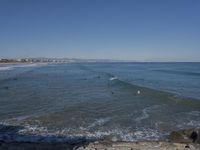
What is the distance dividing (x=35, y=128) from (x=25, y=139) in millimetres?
1995

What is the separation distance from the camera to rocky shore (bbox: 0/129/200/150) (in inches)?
348

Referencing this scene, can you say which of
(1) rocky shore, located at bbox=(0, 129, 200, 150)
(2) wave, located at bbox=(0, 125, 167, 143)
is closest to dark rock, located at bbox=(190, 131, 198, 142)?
(1) rocky shore, located at bbox=(0, 129, 200, 150)

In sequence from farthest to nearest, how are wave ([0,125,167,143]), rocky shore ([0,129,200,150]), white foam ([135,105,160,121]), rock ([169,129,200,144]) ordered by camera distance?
white foam ([135,105,160,121]) < wave ([0,125,167,143]) < rock ([169,129,200,144]) < rocky shore ([0,129,200,150])

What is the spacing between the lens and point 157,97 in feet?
84.5

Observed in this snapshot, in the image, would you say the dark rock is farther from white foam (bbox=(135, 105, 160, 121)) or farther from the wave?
white foam (bbox=(135, 105, 160, 121))

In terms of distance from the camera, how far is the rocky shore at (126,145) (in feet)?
29.0

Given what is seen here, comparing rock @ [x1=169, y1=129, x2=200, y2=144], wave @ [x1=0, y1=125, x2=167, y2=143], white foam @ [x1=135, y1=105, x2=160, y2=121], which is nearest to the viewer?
rock @ [x1=169, y1=129, x2=200, y2=144]

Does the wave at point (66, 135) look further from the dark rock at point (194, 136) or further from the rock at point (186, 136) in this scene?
the dark rock at point (194, 136)

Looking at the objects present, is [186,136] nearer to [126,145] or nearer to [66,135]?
[126,145]

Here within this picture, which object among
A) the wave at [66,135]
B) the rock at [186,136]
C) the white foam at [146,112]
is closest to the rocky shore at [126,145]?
the rock at [186,136]

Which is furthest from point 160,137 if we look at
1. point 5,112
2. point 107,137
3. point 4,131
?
point 5,112

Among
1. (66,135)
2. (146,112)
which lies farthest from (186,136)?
(146,112)

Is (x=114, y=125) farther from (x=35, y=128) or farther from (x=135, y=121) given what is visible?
(x=35, y=128)

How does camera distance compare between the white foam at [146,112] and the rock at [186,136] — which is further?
the white foam at [146,112]
